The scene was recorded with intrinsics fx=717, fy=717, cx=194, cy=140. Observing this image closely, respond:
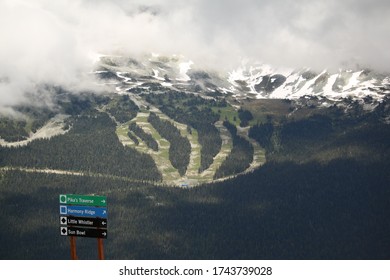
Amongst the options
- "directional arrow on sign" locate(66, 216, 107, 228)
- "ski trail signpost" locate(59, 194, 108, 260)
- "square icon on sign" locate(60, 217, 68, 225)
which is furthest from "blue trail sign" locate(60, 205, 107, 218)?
"square icon on sign" locate(60, 217, 68, 225)

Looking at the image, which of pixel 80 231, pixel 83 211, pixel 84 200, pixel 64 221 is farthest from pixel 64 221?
pixel 84 200

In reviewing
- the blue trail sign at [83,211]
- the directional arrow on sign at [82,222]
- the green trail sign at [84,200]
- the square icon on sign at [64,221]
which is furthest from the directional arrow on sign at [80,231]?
the green trail sign at [84,200]

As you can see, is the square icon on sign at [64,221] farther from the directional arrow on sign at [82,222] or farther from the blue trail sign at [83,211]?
the blue trail sign at [83,211]

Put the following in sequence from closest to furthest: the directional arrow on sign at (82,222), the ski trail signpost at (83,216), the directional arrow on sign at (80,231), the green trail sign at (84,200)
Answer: the green trail sign at (84,200) < the ski trail signpost at (83,216) < the directional arrow on sign at (80,231) < the directional arrow on sign at (82,222)

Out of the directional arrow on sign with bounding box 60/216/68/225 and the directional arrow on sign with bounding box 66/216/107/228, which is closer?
the directional arrow on sign with bounding box 66/216/107/228

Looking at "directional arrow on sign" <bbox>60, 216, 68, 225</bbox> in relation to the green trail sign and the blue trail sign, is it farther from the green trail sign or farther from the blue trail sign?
the green trail sign

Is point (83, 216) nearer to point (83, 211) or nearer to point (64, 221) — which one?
point (83, 211)
